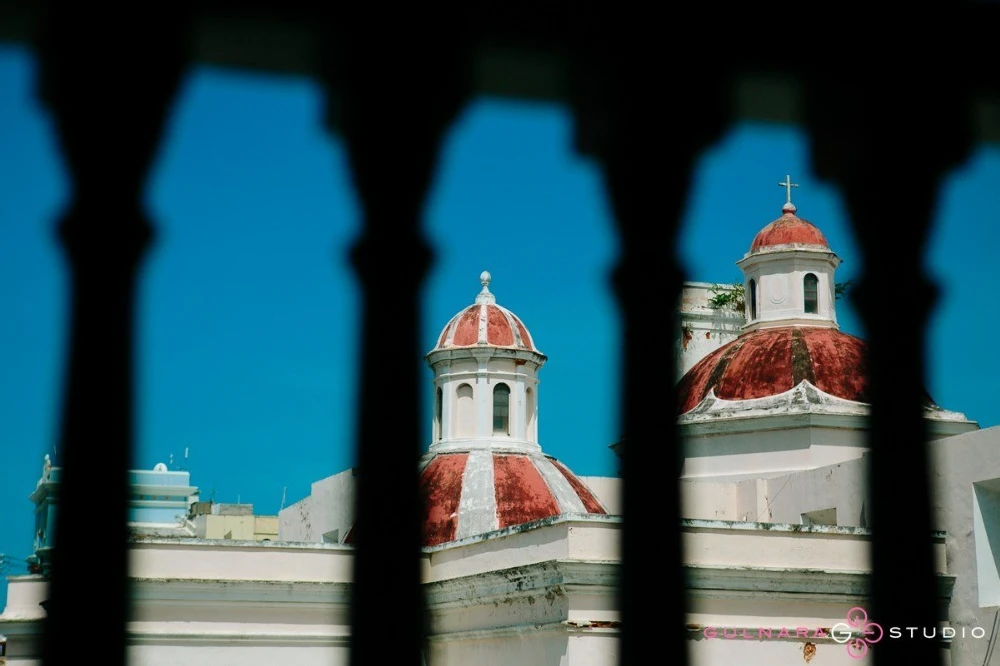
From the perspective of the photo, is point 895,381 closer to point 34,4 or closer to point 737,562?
point 34,4

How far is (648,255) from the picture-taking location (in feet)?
23.9

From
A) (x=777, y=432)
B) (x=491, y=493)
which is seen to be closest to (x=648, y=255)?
(x=491, y=493)

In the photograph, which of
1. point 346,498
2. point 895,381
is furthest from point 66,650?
point 346,498

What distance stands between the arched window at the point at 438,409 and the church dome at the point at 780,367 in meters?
5.60

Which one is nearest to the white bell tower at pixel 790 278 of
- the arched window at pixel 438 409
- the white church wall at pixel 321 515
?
the arched window at pixel 438 409

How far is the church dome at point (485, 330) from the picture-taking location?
35.3 meters

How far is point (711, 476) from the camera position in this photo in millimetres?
32156

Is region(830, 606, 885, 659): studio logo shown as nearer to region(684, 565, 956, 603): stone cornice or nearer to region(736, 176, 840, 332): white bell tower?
region(684, 565, 956, 603): stone cornice

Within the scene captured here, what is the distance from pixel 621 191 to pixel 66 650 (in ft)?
10.7

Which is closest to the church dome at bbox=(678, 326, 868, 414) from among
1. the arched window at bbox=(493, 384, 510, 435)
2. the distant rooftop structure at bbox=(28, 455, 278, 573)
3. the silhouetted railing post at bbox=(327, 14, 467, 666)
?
the arched window at bbox=(493, 384, 510, 435)

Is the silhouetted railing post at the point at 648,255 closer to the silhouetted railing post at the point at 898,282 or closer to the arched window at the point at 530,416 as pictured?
the silhouetted railing post at the point at 898,282

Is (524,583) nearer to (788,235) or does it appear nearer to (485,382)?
(485,382)

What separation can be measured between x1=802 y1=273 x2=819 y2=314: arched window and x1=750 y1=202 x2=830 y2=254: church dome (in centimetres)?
82

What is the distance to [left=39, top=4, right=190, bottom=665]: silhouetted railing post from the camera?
6.14m
